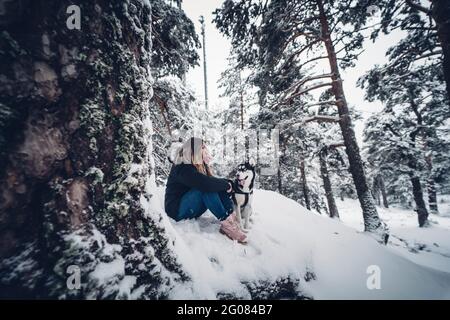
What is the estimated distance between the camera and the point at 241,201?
390 centimetres

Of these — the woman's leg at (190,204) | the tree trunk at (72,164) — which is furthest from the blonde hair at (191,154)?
the tree trunk at (72,164)

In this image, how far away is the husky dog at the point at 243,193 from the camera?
3889mm

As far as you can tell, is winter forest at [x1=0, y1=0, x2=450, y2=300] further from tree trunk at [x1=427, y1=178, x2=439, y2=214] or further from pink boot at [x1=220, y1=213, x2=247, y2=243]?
tree trunk at [x1=427, y1=178, x2=439, y2=214]

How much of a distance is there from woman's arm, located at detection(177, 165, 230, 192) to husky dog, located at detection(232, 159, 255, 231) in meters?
0.53

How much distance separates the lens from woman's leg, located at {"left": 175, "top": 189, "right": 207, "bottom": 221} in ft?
11.2

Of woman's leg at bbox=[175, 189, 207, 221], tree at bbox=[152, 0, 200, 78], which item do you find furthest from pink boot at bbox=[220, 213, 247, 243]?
tree at bbox=[152, 0, 200, 78]

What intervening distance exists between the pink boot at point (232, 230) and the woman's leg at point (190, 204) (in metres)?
0.51

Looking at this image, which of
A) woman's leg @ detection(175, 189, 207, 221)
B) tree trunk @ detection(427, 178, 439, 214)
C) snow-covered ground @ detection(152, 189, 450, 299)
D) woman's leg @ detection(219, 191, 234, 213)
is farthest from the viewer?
tree trunk @ detection(427, 178, 439, 214)

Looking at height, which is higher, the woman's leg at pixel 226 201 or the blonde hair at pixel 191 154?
the blonde hair at pixel 191 154

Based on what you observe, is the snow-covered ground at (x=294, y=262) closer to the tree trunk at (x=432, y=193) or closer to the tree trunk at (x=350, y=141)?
the tree trunk at (x=350, y=141)

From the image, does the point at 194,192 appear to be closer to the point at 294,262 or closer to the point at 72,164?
the point at 72,164
